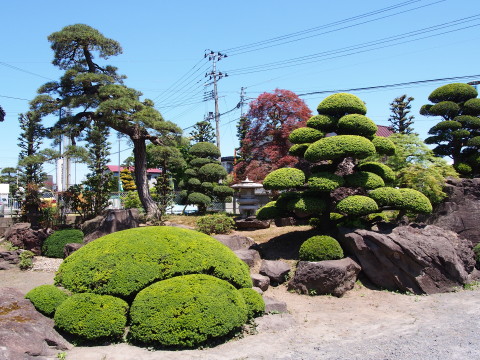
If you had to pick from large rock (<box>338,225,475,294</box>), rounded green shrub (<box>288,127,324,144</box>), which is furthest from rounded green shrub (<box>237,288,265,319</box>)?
rounded green shrub (<box>288,127,324,144</box>)

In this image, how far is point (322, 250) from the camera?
8695 millimetres

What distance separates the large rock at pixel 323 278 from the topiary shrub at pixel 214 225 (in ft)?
13.4

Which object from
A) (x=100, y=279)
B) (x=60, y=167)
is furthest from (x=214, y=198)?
(x=100, y=279)

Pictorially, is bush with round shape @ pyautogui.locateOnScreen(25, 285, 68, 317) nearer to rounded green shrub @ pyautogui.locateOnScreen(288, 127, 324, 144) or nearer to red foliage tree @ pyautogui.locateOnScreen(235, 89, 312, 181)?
rounded green shrub @ pyautogui.locateOnScreen(288, 127, 324, 144)

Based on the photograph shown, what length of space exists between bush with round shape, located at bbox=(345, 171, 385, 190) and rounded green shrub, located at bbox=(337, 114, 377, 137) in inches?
39.3

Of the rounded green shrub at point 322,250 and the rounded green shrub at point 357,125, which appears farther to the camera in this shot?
the rounded green shrub at point 357,125

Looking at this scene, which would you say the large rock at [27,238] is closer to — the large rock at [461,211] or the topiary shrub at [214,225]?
the topiary shrub at [214,225]

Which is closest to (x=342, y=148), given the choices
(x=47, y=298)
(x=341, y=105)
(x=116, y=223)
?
(x=341, y=105)

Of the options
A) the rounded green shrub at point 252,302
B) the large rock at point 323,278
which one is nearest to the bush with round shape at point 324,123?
the large rock at point 323,278

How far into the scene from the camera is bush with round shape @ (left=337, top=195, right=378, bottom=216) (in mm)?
9031

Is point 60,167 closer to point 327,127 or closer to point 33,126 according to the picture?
point 33,126

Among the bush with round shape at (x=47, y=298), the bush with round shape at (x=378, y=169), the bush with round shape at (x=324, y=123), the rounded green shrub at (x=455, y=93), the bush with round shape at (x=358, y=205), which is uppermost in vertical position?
the rounded green shrub at (x=455, y=93)

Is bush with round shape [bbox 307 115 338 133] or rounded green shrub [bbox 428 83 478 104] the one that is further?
rounded green shrub [bbox 428 83 478 104]

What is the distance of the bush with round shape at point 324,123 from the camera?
10.1m
